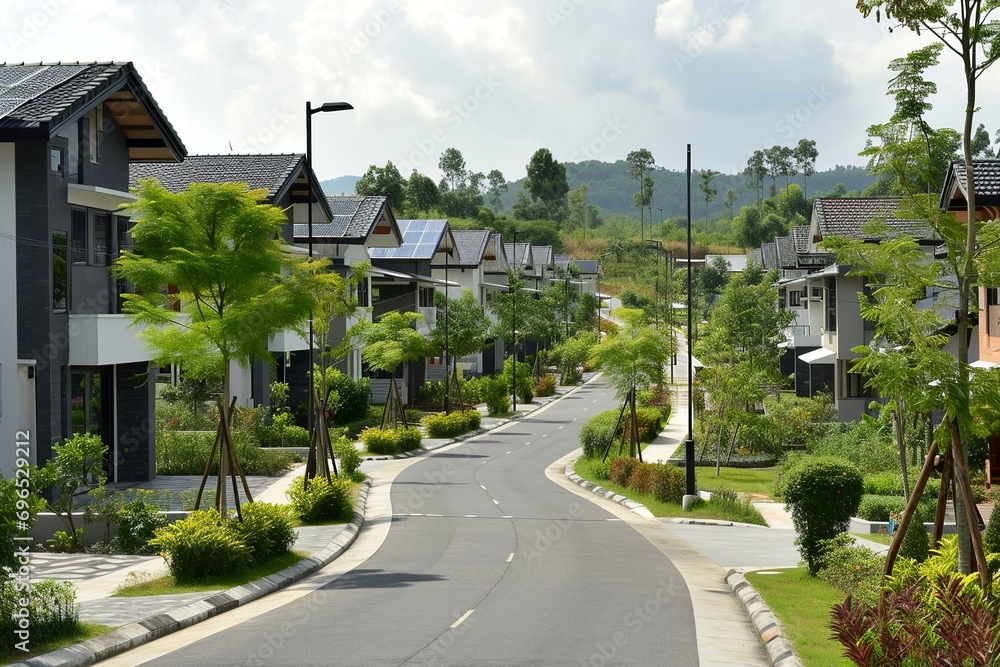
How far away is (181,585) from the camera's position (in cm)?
1719

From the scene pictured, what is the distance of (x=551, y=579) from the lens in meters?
18.2

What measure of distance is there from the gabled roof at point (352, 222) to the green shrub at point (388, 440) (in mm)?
10465

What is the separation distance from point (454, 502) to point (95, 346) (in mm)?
Result: 10398

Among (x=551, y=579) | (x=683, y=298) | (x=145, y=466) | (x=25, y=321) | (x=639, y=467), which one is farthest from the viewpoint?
(x=683, y=298)

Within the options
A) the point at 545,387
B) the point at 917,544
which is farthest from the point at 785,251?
the point at 917,544

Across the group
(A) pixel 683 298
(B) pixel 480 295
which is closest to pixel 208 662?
(B) pixel 480 295

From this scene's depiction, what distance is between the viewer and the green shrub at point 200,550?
17.4 meters

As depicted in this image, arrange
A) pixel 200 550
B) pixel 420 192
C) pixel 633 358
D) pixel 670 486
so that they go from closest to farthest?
1. pixel 200 550
2. pixel 670 486
3. pixel 633 358
4. pixel 420 192

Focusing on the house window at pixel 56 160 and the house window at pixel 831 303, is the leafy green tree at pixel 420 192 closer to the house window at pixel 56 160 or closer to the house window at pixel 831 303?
the house window at pixel 831 303

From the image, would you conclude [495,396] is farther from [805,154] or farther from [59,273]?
[805,154]

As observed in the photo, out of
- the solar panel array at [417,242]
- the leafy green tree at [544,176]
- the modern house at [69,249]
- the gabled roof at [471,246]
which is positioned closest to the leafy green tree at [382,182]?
the leafy green tree at [544,176]

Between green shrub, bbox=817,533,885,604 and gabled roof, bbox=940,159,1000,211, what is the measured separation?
8.53 meters

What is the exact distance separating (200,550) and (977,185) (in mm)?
17480

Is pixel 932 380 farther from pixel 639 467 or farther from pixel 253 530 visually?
pixel 639 467
